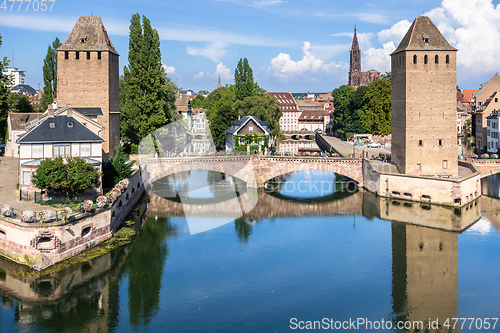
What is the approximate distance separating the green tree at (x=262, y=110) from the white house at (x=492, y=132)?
100 ft

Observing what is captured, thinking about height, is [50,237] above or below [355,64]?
below

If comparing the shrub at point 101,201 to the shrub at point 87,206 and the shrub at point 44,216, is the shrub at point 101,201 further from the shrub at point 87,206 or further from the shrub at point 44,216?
the shrub at point 44,216

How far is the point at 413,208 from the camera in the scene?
46625 mm

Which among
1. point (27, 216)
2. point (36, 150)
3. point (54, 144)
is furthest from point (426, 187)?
point (27, 216)

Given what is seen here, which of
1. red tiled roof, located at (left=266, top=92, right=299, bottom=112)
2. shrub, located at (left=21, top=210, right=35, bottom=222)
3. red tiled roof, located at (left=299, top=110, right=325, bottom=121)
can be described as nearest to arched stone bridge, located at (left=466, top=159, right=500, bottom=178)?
shrub, located at (left=21, top=210, right=35, bottom=222)

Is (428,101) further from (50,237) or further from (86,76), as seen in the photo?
(50,237)

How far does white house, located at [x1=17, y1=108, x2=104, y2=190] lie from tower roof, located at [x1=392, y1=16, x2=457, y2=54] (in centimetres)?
2991

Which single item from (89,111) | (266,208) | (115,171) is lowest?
(266,208)

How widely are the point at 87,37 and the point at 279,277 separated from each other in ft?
107

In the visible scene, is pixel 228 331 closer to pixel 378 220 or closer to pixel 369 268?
pixel 369 268

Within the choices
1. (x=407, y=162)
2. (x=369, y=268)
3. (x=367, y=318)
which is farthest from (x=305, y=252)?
(x=407, y=162)

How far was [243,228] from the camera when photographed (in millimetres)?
41406

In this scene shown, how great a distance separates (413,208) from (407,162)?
5.96 metres

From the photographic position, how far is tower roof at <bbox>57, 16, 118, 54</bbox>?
164 ft
